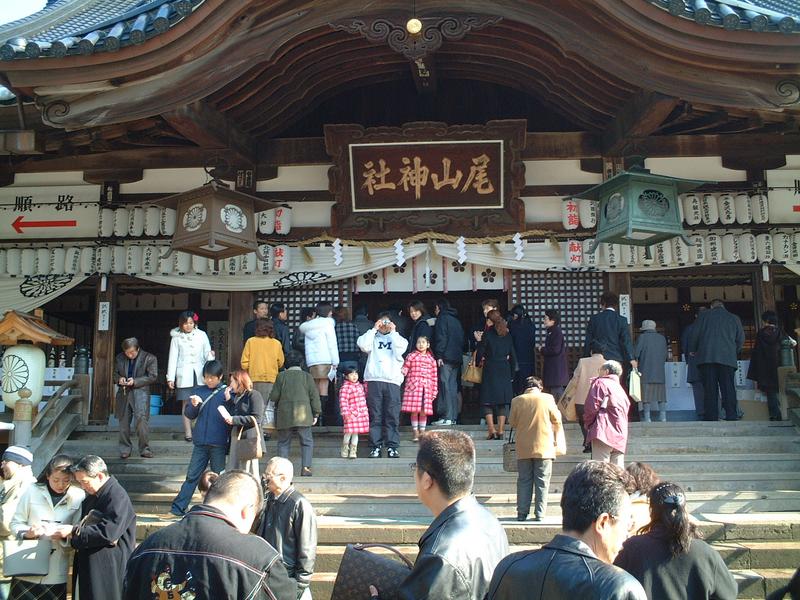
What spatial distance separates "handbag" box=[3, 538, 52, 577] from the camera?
5914 millimetres

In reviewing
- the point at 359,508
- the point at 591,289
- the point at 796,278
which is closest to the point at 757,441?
the point at 591,289

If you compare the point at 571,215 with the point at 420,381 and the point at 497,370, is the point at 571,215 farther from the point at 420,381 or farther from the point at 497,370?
the point at 420,381

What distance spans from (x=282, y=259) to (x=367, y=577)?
9.20 metres

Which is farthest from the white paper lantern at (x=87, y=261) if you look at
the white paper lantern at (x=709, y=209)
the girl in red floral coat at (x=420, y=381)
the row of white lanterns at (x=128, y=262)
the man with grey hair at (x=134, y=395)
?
the white paper lantern at (x=709, y=209)

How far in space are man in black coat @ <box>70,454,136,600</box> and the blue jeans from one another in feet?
9.15

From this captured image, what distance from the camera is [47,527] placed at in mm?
5828

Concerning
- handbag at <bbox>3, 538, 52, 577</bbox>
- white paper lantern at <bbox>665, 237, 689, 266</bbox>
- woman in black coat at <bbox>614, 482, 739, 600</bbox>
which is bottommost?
handbag at <bbox>3, 538, 52, 577</bbox>

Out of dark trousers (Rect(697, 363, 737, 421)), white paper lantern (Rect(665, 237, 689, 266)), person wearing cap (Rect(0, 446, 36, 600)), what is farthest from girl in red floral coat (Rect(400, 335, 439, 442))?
person wearing cap (Rect(0, 446, 36, 600))

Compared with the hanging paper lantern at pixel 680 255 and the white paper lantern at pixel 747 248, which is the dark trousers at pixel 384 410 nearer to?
the hanging paper lantern at pixel 680 255

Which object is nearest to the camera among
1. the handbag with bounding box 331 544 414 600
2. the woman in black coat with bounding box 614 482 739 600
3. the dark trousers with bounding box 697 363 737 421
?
the handbag with bounding box 331 544 414 600

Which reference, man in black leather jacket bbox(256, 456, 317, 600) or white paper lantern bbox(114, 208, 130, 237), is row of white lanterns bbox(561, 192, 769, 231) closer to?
white paper lantern bbox(114, 208, 130, 237)

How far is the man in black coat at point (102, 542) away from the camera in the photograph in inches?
218

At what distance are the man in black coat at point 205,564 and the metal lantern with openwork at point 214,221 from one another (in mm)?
7336

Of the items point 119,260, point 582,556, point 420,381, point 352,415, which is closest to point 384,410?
point 352,415
